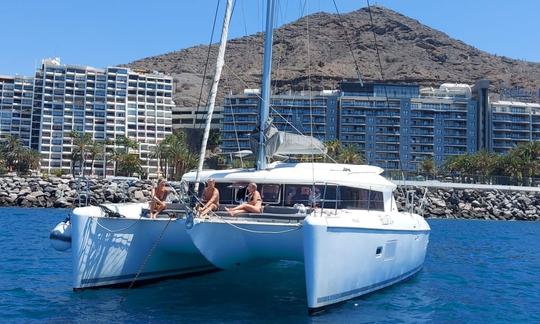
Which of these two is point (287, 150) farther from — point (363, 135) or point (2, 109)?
point (2, 109)

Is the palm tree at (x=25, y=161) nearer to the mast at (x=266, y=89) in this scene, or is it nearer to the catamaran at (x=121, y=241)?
the catamaran at (x=121, y=241)

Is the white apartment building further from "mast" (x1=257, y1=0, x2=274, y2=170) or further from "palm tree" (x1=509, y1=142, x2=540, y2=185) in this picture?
"mast" (x1=257, y1=0, x2=274, y2=170)

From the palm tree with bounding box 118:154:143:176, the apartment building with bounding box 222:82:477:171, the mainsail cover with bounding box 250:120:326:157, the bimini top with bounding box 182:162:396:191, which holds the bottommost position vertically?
the bimini top with bounding box 182:162:396:191

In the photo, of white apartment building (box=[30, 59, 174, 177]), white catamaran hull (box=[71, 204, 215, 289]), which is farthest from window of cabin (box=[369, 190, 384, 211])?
white apartment building (box=[30, 59, 174, 177])

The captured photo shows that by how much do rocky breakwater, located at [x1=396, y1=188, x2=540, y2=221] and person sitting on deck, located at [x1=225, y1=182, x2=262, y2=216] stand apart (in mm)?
41035

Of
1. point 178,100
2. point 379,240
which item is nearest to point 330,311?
point 379,240

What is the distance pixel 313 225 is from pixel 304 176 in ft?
9.42

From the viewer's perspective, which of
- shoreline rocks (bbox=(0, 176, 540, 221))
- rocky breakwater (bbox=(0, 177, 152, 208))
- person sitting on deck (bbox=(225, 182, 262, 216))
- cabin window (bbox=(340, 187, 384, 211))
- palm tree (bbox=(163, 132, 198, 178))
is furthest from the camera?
palm tree (bbox=(163, 132, 198, 178))

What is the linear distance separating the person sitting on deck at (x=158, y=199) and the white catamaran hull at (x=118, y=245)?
339 millimetres

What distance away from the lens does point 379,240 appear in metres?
10.9

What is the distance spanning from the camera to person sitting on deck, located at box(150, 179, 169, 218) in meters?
11.3

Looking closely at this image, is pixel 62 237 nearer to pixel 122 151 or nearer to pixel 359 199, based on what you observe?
pixel 359 199

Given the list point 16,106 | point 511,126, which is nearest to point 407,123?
point 511,126

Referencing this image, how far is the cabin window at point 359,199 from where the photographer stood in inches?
473
